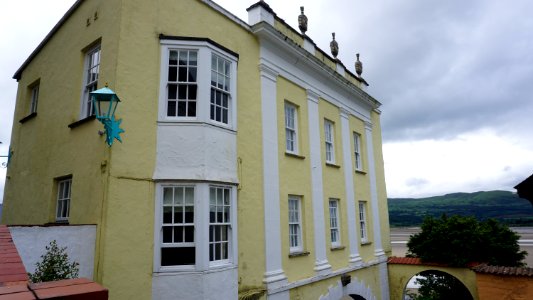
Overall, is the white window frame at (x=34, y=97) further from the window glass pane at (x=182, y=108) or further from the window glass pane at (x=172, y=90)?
the window glass pane at (x=182, y=108)

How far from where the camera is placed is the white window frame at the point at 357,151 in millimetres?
16516

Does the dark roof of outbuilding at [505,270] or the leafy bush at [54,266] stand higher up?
the leafy bush at [54,266]

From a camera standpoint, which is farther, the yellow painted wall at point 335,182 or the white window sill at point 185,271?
the yellow painted wall at point 335,182

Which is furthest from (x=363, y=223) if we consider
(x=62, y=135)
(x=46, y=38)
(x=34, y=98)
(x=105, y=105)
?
(x=46, y=38)

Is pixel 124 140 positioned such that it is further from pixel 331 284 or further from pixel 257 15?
pixel 331 284

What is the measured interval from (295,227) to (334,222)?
107 inches

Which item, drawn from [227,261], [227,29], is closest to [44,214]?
[227,261]

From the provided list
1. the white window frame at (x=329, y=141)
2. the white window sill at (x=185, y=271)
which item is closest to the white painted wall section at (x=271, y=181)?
the white window sill at (x=185, y=271)

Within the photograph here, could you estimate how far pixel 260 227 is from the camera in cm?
1002

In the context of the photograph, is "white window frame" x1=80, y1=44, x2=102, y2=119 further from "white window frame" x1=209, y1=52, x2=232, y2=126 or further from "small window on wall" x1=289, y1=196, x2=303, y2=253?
"small window on wall" x1=289, y1=196, x2=303, y2=253

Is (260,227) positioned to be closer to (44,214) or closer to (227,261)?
(227,261)

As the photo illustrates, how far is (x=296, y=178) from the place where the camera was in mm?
11891

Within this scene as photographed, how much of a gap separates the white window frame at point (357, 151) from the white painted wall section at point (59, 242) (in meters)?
12.1

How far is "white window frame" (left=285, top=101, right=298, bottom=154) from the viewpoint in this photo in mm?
12195
